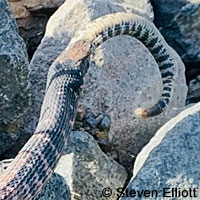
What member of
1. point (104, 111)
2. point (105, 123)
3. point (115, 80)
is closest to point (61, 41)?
point (115, 80)

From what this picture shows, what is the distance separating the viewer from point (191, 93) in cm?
661

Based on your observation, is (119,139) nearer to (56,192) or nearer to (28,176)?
(56,192)

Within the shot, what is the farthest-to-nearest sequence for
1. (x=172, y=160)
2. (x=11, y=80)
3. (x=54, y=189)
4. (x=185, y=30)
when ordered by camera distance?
(x=185, y=30) < (x=11, y=80) < (x=172, y=160) < (x=54, y=189)

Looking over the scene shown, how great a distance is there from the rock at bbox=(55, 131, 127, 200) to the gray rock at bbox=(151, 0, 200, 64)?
201cm

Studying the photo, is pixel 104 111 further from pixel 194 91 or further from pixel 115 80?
pixel 194 91

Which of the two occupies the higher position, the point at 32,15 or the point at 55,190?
the point at 55,190

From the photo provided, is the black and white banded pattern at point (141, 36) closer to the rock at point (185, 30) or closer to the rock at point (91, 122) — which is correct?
the rock at point (91, 122)

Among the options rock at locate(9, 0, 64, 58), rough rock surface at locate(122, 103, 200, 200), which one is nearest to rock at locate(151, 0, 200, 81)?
rock at locate(9, 0, 64, 58)

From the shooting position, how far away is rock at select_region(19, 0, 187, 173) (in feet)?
17.6

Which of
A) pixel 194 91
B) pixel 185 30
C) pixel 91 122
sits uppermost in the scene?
pixel 91 122

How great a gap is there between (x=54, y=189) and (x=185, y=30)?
10.4 ft

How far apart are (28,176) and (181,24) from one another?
11.4 ft

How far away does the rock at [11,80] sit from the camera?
4.77 metres

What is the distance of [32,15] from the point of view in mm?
6762
